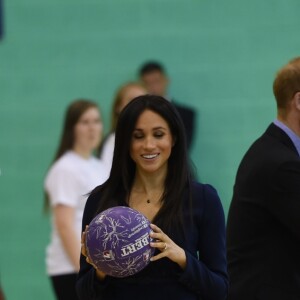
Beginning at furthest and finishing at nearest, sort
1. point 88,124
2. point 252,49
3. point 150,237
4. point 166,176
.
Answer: point 252,49
point 88,124
point 166,176
point 150,237

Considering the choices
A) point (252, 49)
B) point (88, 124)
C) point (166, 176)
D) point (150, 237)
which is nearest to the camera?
point (150, 237)

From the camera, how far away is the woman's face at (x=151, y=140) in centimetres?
408

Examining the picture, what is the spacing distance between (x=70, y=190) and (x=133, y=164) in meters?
2.65

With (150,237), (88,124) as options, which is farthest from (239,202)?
(88,124)

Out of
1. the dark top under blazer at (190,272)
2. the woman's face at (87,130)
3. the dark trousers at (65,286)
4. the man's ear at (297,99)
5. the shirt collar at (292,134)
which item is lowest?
the dark trousers at (65,286)

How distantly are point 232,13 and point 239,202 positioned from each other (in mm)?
3618

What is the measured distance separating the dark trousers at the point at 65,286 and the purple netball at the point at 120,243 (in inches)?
110

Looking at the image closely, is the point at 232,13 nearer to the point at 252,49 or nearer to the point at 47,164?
the point at 252,49

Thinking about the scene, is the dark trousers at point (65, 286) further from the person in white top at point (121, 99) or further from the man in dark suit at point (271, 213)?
the man in dark suit at point (271, 213)

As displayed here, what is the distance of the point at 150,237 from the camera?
12.7 ft

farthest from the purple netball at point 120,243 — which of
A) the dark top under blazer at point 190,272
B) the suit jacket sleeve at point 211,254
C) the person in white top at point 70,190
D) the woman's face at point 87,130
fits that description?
the woman's face at point 87,130

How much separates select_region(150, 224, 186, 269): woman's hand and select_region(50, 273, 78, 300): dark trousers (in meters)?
2.83

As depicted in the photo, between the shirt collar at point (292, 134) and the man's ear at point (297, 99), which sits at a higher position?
the man's ear at point (297, 99)

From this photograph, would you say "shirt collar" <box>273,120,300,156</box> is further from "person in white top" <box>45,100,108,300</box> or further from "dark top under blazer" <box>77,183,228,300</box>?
"person in white top" <box>45,100,108,300</box>
